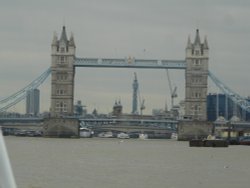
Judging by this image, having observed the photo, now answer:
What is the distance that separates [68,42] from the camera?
503 feet

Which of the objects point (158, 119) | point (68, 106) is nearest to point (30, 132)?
point (68, 106)

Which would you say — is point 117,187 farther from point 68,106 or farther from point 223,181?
point 68,106

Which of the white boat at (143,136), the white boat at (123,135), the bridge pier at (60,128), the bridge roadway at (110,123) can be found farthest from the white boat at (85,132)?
the white boat at (143,136)

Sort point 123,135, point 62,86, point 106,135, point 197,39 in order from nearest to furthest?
1. point 62,86
2. point 123,135
3. point 197,39
4. point 106,135

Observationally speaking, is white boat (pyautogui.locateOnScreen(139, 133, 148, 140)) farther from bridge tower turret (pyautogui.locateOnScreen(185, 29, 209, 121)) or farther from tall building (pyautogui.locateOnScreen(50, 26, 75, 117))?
tall building (pyautogui.locateOnScreen(50, 26, 75, 117))

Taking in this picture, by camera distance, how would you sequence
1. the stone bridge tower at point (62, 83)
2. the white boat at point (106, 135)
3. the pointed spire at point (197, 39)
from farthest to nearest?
the white boat at point (106, 135), the pointed spire at point (197, 39), the stone bridge tower at point (62, 83)

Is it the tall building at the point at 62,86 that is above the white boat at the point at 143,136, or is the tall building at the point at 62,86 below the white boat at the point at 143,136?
above

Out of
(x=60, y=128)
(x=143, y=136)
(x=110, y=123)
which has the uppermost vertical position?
(x=110, y=123)

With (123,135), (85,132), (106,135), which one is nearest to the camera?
(85,132)

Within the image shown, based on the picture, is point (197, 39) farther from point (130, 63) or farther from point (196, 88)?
point (130, 63)

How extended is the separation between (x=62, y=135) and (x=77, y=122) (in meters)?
4.04

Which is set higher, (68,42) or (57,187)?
(68,42)

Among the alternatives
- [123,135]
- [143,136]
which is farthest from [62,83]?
[143,136]

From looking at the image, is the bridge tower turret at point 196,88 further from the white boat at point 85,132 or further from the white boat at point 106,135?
the white boat at point 106,135
